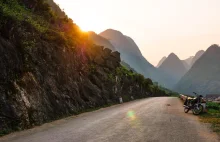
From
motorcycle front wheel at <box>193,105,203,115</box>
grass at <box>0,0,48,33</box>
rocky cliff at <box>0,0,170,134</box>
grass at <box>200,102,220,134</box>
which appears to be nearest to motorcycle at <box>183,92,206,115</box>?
motorcycle front wheel at <box>193,105,203,115</box>

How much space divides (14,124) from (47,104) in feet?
14.6

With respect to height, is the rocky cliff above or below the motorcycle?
above

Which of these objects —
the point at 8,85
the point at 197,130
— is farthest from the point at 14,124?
the point at 197,130

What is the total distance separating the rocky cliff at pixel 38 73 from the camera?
45.8 feet

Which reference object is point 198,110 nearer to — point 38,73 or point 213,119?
point 213,119

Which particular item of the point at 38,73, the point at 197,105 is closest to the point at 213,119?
the point at 197,105

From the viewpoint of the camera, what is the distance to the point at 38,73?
1816 centimetres

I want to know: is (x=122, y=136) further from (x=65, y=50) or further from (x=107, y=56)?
(x=107, y=56)

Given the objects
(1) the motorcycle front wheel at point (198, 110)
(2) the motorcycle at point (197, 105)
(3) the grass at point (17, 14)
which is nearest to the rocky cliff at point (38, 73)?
(3) the grass at point (17, 14)

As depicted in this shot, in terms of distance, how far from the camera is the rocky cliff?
14.0m

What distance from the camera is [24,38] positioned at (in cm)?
1803

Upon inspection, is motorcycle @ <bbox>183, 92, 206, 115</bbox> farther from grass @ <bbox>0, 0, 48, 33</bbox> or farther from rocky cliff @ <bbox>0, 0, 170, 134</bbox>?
grass @ <bbox>0, 0, 48, 33</bbox>

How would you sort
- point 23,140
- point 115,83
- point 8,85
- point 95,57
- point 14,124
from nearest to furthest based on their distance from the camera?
point 23,140 → point 14,124 → point 8,85 → point 95,57 → point 115,83

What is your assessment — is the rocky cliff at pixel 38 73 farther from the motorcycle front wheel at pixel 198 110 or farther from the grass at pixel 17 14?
the motorcycle front wheel at pixel 198 110
